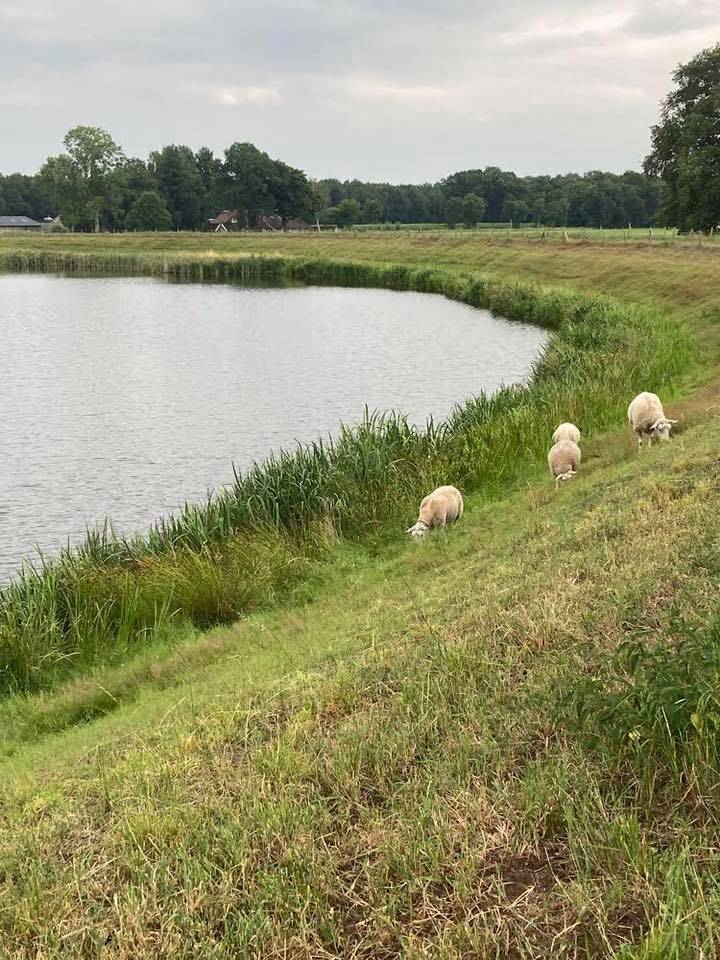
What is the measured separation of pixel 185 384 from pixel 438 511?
19.9 metres

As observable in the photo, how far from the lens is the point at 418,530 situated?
12336 millimetres

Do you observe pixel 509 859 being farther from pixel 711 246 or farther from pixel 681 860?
pixel 711 246

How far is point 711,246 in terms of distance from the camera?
148 ft

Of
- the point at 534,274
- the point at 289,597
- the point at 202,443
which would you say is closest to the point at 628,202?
the point at 534,274

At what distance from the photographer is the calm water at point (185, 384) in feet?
60.3

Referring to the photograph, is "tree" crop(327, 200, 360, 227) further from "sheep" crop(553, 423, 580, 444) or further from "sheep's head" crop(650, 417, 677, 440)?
A: "sheep's head" crop(650, 417, 677, 440)

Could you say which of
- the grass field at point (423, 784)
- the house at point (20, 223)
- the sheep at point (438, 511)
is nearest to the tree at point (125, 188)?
the house at point (20, 223)

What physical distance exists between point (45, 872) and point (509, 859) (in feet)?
7.84

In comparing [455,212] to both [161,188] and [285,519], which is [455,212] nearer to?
[161,188]

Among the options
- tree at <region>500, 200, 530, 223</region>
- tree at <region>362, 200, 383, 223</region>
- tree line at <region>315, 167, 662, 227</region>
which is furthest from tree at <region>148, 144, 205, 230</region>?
tree at <region>500, 200, 530, 223</region>

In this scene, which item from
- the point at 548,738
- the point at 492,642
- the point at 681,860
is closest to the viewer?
the point at 681,860

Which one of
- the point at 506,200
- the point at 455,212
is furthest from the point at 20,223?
the point at 506,200

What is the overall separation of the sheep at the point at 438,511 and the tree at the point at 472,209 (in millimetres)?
135505

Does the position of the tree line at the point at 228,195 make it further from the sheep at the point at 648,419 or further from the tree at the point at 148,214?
the sheep at the point at 648,419
